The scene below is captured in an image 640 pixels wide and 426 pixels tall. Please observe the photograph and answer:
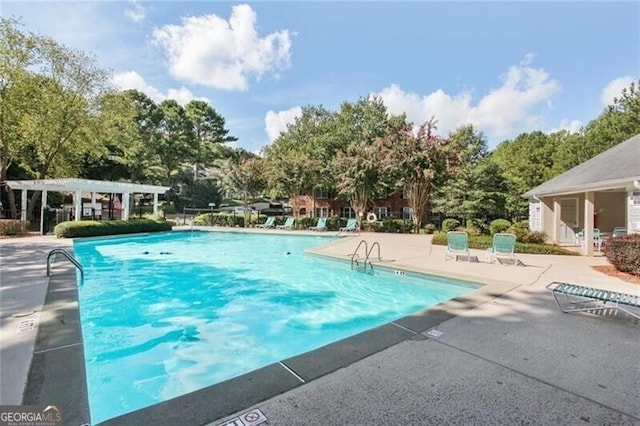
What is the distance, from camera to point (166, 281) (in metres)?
9.04

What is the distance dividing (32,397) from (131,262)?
401 inches

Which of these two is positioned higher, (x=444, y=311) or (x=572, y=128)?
(x=572, y=128)

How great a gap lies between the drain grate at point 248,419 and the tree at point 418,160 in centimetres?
1810

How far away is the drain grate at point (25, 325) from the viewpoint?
3.86m

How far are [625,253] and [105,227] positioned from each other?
2022 cm

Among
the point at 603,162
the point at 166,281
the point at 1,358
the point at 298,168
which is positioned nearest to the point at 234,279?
the point at 166,281

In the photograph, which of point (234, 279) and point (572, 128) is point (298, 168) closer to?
point (234, 279)

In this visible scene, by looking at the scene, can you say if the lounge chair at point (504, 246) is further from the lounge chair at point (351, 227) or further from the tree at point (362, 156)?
the tree at point (362, 156)

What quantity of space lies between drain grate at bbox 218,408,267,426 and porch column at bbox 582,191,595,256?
12.0 metres

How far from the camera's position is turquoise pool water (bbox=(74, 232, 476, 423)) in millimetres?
4148

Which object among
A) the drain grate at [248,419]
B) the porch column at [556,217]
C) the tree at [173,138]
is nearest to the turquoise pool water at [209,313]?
the drain grate at [248,419]

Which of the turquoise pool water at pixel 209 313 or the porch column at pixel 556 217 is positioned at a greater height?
the porch column at pixel 556 217

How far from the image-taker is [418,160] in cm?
1912

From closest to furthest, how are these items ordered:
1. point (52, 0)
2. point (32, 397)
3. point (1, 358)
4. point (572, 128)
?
point (32, 397), point (1, 358), point (52, 0), point (572, 128)
